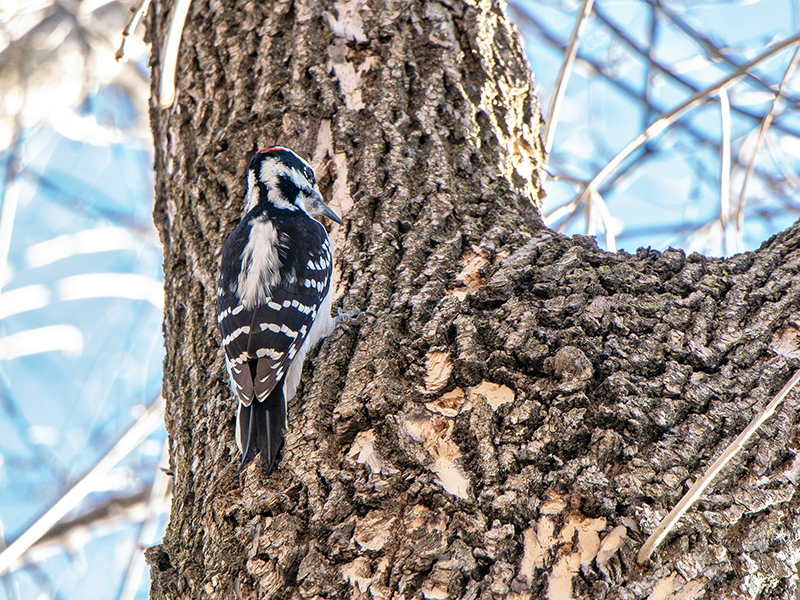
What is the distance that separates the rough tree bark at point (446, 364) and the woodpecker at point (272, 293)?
0.07 metres

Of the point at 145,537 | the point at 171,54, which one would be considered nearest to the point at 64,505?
the point at 145,537

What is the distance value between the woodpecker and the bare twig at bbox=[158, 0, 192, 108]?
0.47 m

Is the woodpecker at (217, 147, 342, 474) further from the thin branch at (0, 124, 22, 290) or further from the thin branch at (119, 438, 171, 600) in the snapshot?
the thin branch at (0, 124, 22, 290)

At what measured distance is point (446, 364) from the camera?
1.63 m

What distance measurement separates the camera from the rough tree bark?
1319mm

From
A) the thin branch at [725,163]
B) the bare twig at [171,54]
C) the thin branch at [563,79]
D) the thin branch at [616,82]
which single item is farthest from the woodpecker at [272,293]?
the thin branch at [616,82]

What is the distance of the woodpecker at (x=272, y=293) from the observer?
1657 mm

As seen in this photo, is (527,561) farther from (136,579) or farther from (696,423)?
(136,579)

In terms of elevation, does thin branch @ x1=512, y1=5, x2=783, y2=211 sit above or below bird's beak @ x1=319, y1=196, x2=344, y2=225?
above

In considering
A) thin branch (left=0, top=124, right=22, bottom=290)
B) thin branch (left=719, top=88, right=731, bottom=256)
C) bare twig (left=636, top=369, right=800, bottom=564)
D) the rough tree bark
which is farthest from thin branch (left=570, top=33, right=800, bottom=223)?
thin branch (left=0, top=124, right=22, bottom=290)

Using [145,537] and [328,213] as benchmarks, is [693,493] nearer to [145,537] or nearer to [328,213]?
[328,213]

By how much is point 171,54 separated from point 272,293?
3.06 ft

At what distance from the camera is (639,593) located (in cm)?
124

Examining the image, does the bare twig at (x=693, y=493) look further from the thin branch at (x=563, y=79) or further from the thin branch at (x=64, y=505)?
the thin branch at (x=64, y=505)
